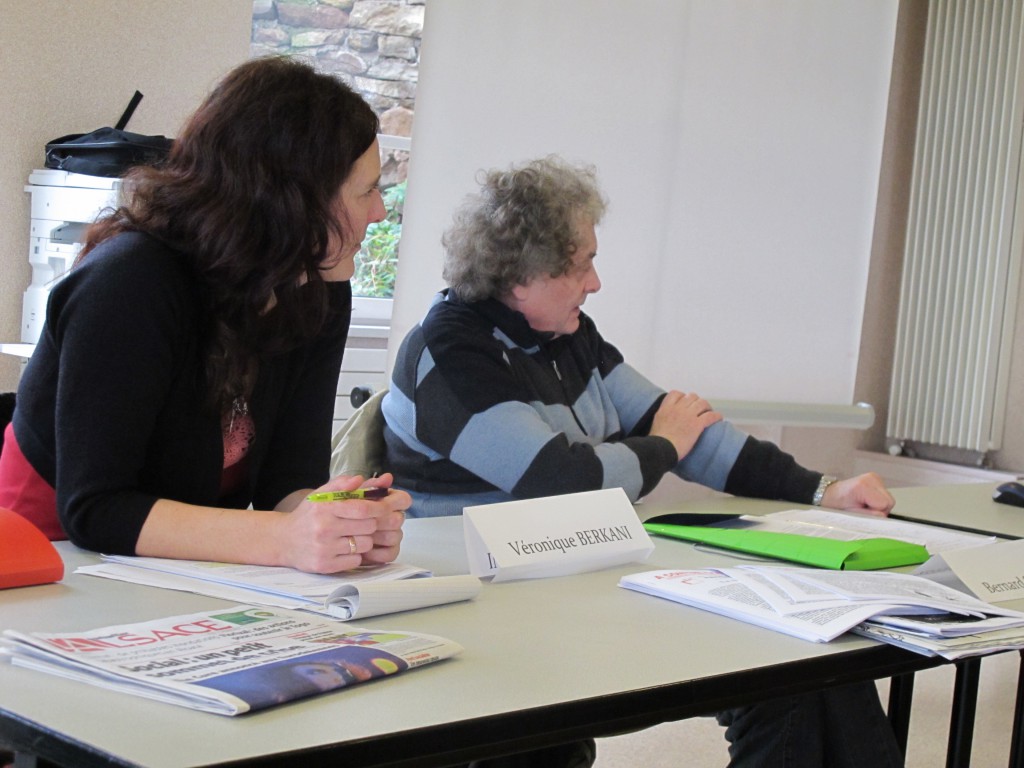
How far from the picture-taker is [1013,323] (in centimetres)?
472

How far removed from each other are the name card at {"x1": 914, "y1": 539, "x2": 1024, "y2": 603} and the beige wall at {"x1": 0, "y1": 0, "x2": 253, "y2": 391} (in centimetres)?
226

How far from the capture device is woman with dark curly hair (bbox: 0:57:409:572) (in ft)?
4.10

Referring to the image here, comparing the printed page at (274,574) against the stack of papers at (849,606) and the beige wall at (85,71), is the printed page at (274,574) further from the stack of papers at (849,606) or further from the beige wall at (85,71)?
the beige wall at (85,71)

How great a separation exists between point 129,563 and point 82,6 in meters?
2.13

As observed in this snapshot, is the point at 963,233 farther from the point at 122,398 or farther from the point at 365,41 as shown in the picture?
the point at 122,398

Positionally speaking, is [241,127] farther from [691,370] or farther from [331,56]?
[691,370]

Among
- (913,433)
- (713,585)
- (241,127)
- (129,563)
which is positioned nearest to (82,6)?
(241,127)

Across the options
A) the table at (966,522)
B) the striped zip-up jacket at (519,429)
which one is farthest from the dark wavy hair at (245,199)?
the table at (966,522)

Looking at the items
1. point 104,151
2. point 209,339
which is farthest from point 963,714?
point 104,151

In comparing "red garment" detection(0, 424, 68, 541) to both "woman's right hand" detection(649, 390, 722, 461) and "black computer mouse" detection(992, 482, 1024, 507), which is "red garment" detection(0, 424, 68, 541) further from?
"black computer mouse" detection(992, 482, 1024, 507)

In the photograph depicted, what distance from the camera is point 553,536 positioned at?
136 centimetres

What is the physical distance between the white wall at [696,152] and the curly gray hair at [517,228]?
3.41 feet

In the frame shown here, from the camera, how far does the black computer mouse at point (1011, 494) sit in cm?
223

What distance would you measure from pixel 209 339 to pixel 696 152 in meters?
2.85
